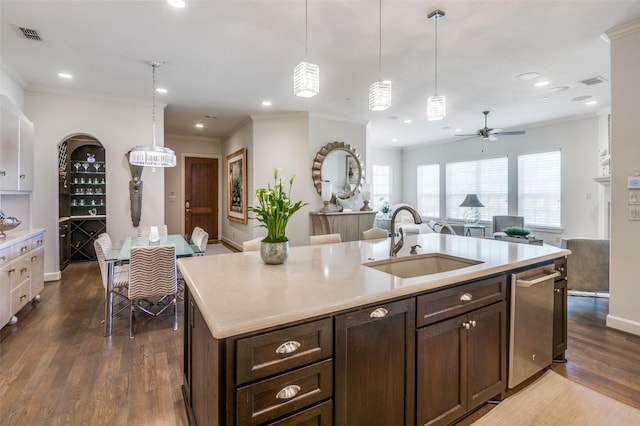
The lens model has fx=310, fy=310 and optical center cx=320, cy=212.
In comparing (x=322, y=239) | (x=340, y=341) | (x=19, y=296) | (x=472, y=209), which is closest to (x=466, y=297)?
(x=340, y=341)

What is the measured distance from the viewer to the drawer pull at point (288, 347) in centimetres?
114

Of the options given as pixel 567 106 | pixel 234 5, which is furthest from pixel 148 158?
pixel 567 106

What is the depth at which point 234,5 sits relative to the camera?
2.66 m

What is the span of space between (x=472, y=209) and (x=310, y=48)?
680cm

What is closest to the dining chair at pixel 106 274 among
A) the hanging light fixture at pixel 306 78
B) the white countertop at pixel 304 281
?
the white countertop at pixel 304 281

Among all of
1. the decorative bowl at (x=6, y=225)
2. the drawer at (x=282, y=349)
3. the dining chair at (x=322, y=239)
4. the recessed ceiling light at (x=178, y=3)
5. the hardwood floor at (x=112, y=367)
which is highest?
the recessed ceiling light at (x=178, y=3)

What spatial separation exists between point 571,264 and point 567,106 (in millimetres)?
3466

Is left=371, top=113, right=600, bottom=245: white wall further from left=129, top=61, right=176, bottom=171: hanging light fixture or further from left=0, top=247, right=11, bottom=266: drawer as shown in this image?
left=0, top=247, right=11, bottom=266: drawer

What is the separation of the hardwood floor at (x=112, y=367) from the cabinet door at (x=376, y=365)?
0.74 meters

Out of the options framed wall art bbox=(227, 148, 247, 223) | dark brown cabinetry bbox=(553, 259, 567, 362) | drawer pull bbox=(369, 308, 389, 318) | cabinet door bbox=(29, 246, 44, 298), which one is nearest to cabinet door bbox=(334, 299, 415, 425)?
drawer pull bbox=(369, 308, 389, 318)

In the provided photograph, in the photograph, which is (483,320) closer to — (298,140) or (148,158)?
(148,158)

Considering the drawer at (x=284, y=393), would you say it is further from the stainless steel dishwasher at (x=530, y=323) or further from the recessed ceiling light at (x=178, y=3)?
the recessed ceiling light at (x=178, y=3)

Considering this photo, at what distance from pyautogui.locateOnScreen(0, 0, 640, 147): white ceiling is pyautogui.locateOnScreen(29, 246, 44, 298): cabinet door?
2.32 metres

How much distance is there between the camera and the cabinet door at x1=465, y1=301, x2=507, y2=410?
69.4 inches
